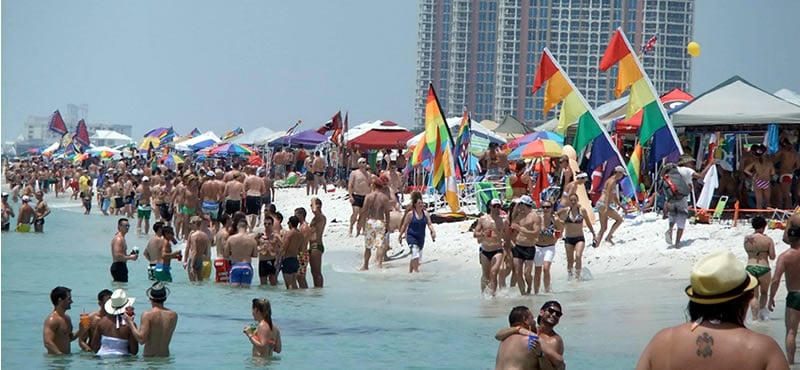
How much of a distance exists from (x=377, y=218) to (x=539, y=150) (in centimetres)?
499

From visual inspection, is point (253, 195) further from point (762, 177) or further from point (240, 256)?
point (762, 177)

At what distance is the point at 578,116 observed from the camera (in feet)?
53.9

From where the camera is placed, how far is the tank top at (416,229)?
1497 centimetres

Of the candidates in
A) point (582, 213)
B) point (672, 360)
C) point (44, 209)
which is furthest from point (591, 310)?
point (44, 209)

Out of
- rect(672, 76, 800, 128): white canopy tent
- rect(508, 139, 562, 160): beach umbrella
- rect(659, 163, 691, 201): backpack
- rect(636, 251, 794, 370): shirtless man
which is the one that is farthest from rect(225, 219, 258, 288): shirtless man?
rect(636, 251, 794, 370): shirtless man

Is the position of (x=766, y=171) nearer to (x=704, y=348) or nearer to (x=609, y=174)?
(x=609, y=174)

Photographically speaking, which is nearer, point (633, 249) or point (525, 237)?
point (525, 237)

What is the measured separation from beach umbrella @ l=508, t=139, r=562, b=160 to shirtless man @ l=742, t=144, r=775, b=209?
5.02 meters

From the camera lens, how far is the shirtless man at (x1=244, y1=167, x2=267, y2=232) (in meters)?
19.9

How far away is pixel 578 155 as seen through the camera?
16.8 metres

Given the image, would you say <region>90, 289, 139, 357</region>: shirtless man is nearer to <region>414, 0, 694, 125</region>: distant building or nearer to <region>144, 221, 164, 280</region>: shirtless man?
<region>144, 221, 164, 280</region>: shirtless man

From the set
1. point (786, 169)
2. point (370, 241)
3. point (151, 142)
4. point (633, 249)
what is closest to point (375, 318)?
point (370, 241)

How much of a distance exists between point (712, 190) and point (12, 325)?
8476 mm

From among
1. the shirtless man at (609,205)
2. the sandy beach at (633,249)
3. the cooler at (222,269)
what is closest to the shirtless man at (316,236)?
the cooler at (222,269)
